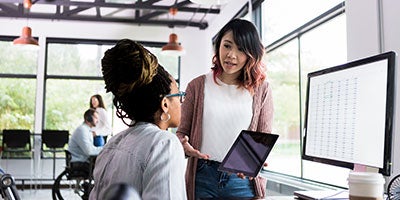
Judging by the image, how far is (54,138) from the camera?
22.0 ft

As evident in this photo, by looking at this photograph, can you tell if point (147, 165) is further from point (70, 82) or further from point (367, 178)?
Result: point (70, 82)

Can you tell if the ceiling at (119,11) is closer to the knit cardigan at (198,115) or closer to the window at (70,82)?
the window at (70,82)

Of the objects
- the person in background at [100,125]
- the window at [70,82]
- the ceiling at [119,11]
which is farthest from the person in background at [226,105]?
the window at [70,82]

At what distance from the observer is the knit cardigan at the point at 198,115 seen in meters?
1.42

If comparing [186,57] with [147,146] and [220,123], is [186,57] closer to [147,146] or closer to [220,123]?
[220,123]

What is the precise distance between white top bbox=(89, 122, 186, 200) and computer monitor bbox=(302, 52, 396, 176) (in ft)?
1.60

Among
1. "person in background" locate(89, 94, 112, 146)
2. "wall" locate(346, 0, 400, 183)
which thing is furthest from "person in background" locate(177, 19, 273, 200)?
"person in background" locate(89, 94, 112, 146)

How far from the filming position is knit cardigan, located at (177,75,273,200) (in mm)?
1419

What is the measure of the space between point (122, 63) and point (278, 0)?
3913 millimetres

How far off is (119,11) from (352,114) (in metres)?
7.05

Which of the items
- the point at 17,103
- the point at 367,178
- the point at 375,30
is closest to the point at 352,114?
the point at 367,178

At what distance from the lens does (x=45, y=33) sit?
757 cm

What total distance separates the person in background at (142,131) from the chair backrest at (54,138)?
20.2ft

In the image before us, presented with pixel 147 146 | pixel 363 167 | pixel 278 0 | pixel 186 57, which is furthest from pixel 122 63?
pixel 186 57
